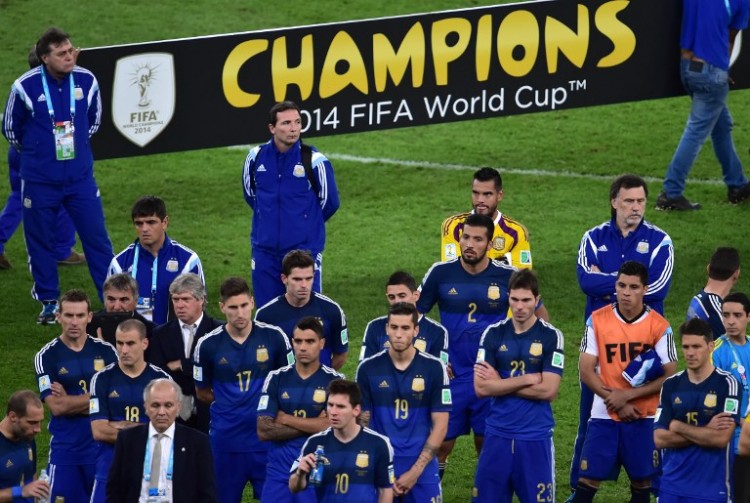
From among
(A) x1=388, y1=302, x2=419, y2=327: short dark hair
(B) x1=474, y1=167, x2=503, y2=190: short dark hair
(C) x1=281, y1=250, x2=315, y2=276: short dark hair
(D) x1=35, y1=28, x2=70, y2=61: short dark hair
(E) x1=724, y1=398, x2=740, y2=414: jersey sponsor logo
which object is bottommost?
(E) x1=724, y1=398, x2=740, y2=414: jersey sponsor logo

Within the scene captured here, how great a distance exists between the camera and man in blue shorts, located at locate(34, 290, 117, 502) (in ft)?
28.0

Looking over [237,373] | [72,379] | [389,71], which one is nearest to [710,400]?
[237,373]

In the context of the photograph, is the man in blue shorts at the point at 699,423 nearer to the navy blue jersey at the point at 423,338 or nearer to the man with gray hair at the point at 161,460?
the navy blue jersey at the point at 423,338

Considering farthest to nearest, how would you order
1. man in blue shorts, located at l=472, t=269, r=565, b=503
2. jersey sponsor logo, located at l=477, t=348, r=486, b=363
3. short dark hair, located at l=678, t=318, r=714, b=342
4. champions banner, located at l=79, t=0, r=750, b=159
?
champions banner, located at l=79, t=0, r=750, b=159
jersey sponsor logo, located at l=477, t=348, r=486, b=363
man in blue shorts, located at l=472, t=269, r=565, b=503
short dark hair, located at l=678, t=318, r=714, b=342

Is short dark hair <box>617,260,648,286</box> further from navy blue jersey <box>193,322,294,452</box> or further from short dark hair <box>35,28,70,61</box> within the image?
short dark hair <box>35,28,70,61</box>

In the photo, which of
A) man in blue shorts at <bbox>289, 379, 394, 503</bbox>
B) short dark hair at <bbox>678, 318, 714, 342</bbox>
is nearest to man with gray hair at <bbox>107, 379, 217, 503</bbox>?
man in blue shorts at <bbox>289, 379, 394, 503</bbox>

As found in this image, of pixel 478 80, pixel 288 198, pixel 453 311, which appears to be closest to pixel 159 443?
pixel 453 311

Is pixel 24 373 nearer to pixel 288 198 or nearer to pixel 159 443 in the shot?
pixel 288 198

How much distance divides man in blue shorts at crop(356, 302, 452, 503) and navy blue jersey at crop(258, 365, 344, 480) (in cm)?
21

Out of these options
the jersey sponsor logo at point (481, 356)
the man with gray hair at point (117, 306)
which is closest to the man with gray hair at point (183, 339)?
the man with gray hair at point (117, 306)

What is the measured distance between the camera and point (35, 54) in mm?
11586

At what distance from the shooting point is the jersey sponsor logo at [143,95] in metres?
12.0

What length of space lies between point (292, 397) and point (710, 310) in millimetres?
2481

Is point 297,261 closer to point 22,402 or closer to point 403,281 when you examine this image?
point 403,281
